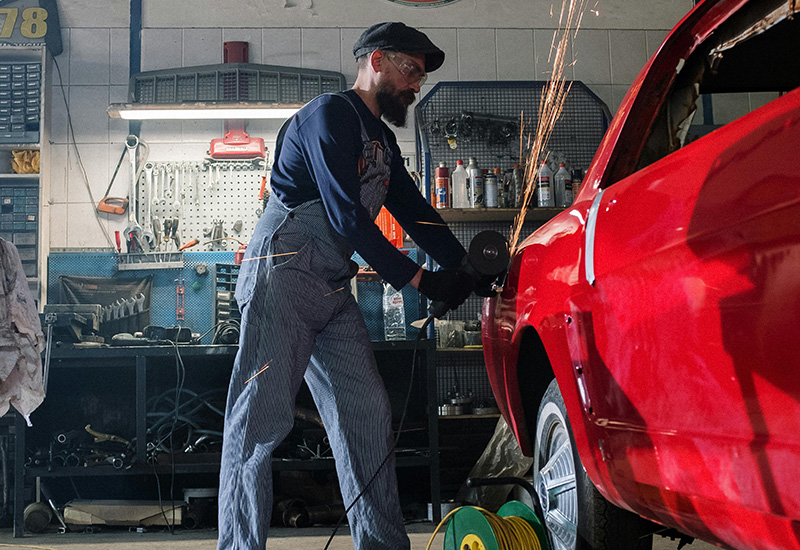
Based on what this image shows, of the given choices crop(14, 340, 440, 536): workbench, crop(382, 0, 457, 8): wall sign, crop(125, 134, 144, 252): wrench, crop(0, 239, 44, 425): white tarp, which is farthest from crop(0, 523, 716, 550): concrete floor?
crop(382, 0, 457, 8): wall sign

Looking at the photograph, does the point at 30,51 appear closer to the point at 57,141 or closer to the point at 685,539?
the point at 57,141

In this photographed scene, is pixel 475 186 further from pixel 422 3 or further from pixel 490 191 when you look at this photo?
pixel 422 3

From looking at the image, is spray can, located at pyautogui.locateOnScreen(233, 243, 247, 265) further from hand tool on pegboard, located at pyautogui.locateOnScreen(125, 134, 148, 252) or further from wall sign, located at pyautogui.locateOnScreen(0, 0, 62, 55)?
wall sign, located at pyautogui.locateOnScreen(0, 0, 62, 55)

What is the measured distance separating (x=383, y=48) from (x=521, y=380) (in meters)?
1.05

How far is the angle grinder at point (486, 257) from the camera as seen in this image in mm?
1996

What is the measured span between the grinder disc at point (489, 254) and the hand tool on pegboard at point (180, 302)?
304cm

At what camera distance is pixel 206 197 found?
4961 millimetres

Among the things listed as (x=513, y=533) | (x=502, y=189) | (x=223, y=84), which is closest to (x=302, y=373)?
(x=513, y=533)

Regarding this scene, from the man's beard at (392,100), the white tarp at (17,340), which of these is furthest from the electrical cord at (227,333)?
the man's beard at (392,100)

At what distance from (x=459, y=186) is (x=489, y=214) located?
28 centimetres

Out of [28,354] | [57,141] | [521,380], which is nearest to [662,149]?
[521,380]

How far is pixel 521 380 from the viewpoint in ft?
6.93

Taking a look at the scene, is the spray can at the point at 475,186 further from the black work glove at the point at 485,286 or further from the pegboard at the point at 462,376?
the black work glove at the point at 485,286

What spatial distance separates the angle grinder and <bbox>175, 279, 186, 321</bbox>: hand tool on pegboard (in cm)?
299
